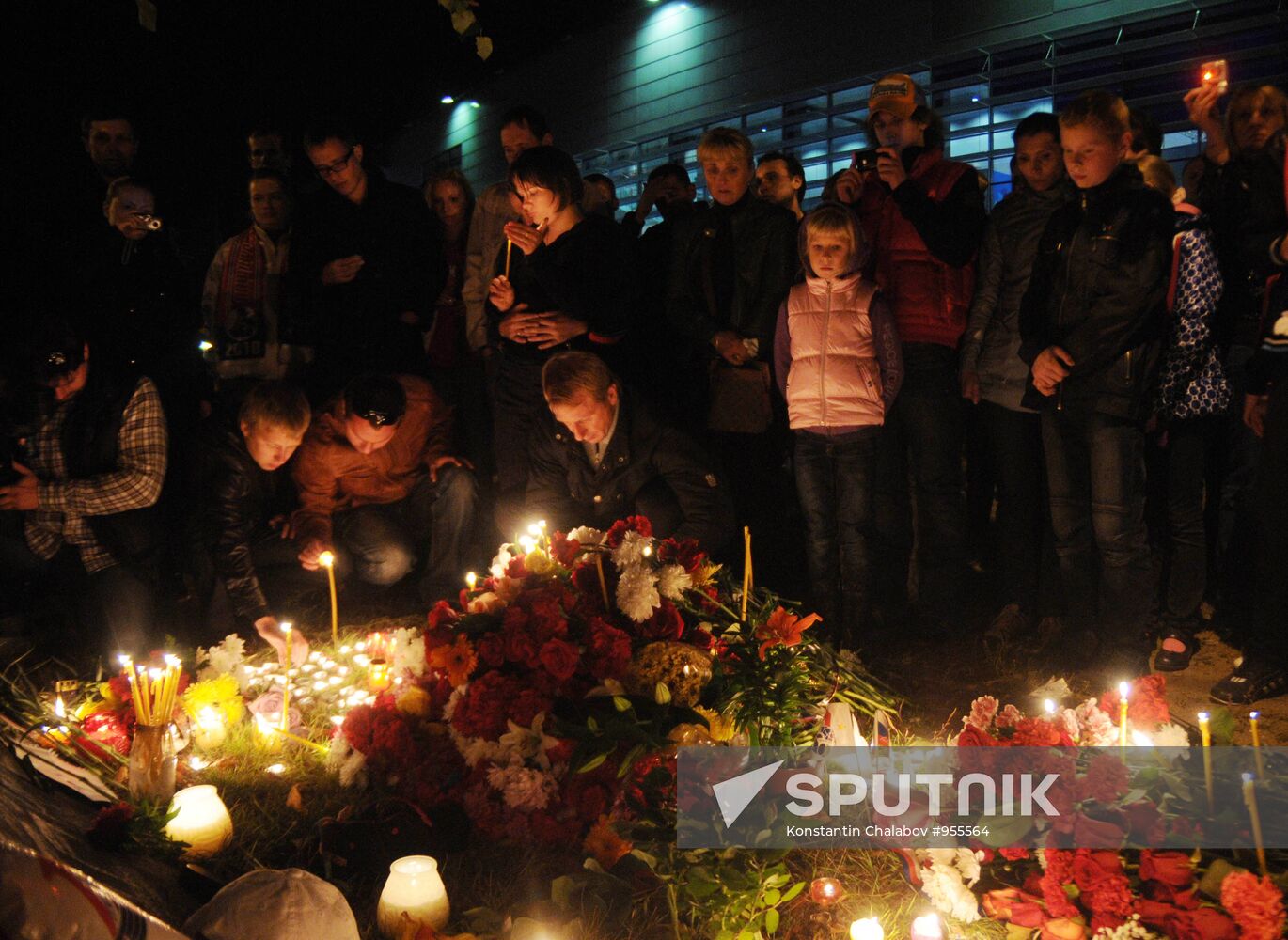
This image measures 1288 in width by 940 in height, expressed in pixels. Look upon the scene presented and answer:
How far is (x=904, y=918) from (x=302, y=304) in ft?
13.5

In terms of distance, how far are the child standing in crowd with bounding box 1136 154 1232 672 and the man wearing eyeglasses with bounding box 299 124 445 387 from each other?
136 inches

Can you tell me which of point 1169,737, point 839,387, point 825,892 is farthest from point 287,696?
point 1169,737

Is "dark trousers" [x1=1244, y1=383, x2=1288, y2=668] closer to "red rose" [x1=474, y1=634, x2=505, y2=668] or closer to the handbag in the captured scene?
the handbag

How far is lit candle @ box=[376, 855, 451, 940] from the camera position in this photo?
8.14 ft

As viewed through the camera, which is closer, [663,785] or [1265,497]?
[663,785]

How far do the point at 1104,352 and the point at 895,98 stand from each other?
149 centimetres

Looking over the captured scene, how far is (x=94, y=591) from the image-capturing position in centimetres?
450

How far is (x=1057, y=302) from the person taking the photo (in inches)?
161

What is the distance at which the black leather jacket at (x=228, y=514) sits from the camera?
15.1 feet

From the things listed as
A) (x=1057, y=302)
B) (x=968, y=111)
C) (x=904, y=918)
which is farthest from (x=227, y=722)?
(x=968, y=111)

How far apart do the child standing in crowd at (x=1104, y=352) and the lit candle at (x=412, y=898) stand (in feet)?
9.09

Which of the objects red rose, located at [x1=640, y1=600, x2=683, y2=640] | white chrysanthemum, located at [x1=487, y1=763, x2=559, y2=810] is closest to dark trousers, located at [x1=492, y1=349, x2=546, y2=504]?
A: red rose, located at [x1=640, y1=600, x2=683, y2=640]

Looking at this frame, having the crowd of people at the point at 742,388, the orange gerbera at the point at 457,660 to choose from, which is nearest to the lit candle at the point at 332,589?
the crowd of people at the point at 742,388

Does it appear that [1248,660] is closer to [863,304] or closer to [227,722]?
[863,304]
